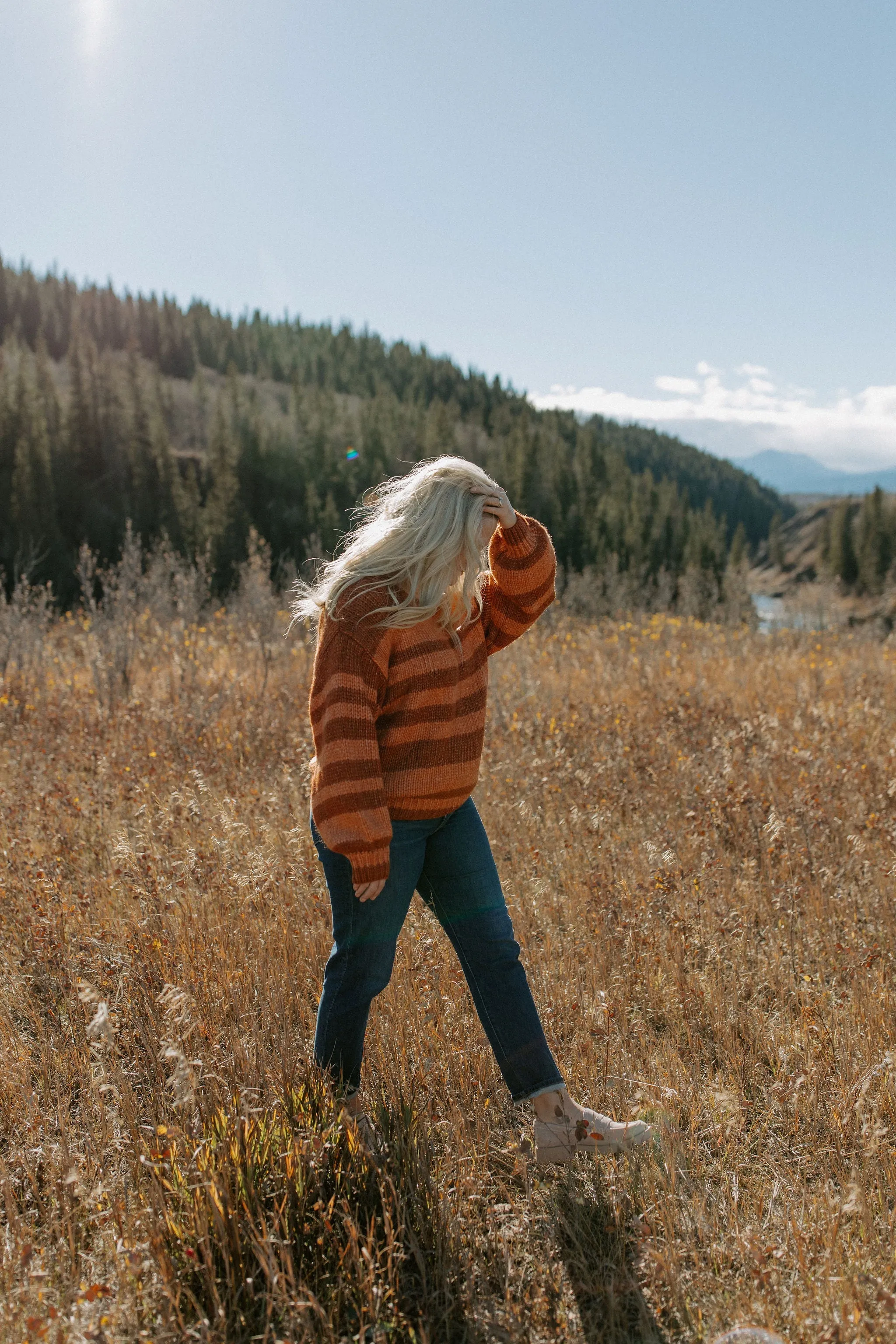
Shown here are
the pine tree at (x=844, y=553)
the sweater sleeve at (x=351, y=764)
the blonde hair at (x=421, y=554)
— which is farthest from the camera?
the pine tree at (x=844, y=553)

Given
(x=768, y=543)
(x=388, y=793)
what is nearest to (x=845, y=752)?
(x=388, y=793)

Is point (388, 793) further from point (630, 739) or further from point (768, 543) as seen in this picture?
point (768, 543)

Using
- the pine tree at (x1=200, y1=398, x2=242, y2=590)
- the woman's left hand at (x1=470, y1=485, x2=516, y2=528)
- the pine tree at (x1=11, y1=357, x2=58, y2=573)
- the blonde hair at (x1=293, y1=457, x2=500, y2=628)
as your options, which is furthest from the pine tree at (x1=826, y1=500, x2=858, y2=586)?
the blonde hair at (x1=293, y1=457, x2=500, y2=628)

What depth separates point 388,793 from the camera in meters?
2.23

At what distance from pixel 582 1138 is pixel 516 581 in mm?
1606

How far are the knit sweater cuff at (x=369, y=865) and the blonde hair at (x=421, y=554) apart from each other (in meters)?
0.59

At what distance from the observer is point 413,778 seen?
2.23 meters

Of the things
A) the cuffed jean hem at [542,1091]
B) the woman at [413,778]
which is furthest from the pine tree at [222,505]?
the cuffed jean hem at [542,1091]

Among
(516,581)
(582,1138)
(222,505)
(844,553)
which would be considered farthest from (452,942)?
(844,553)

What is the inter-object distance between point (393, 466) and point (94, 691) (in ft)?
157

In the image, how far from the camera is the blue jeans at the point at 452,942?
7.23ft

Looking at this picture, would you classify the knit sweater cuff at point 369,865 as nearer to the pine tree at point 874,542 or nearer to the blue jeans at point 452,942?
the blue jeans at point 452,942

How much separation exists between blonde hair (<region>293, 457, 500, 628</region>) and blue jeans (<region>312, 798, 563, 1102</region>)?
23.7 inches

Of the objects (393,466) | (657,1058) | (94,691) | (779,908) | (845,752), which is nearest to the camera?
(657,1058)
